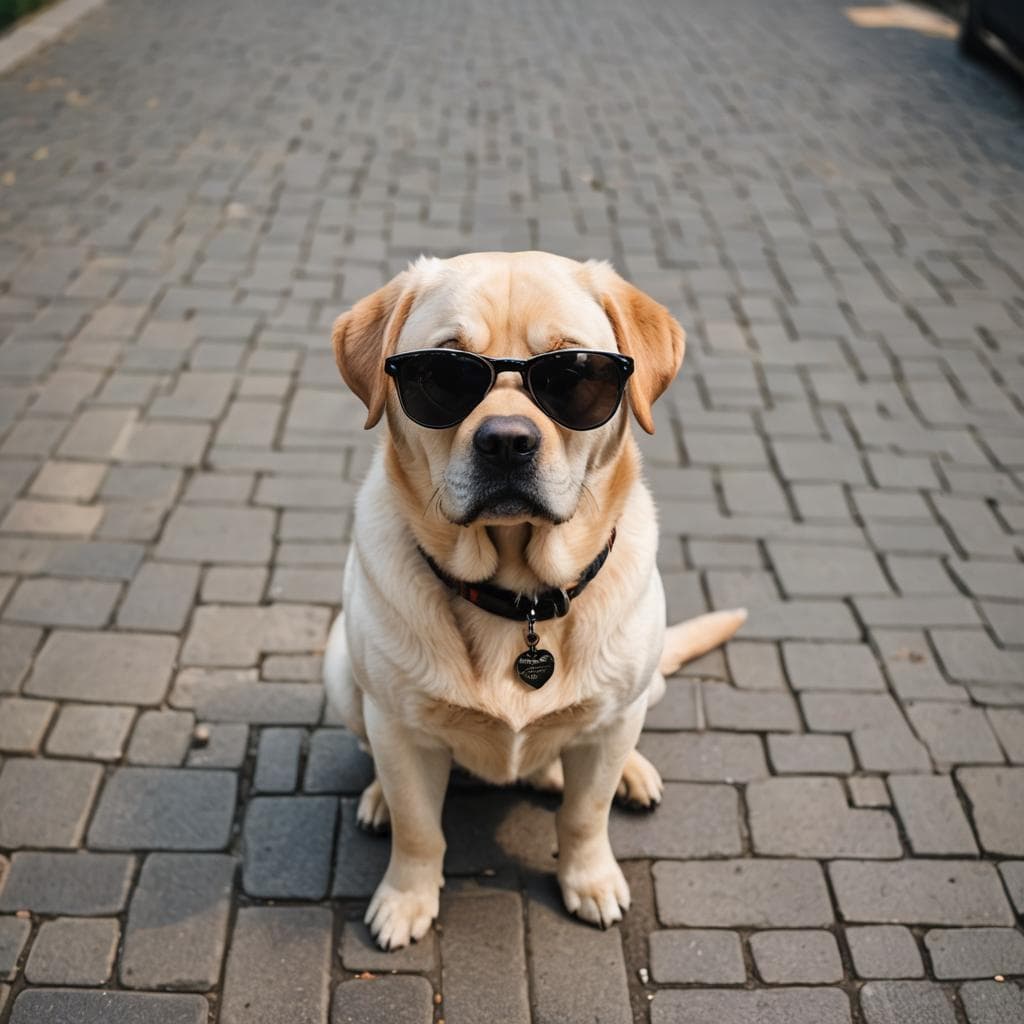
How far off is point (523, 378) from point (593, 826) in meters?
1.15

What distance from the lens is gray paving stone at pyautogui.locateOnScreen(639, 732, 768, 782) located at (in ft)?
9.18

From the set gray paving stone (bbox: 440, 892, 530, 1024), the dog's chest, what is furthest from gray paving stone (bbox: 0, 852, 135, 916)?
the dog's chest

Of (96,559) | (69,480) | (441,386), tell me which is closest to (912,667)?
(441,386)

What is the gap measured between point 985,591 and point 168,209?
17.0ft

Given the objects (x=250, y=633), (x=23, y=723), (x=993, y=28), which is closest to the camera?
(x=23, y=723)

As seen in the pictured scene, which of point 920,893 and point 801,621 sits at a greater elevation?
point 920,893

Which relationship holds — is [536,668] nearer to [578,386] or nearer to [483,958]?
[578,386]

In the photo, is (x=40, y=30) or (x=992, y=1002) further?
(x=40, y=30)

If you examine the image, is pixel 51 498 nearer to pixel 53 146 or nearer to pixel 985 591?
pixel 985 591

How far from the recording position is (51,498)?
3725mm

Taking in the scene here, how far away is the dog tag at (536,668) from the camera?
210 centimetres

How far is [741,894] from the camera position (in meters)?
2.48

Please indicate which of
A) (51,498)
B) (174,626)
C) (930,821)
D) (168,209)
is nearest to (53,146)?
(168,209)

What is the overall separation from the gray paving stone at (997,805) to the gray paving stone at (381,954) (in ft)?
5.01
